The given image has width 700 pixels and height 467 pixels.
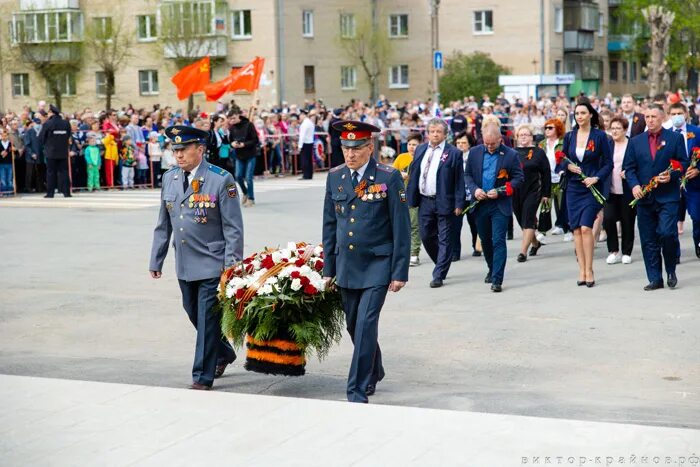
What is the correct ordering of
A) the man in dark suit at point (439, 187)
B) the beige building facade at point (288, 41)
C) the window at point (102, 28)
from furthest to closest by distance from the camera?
1. the window at point (102, 28)
2. the beige building facade at point (288, 41)
3. the man in dark suit at point (439, 187)

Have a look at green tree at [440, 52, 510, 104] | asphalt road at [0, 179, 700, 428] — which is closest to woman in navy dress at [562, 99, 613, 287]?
asphalt road at [0, 179, 700, 428]

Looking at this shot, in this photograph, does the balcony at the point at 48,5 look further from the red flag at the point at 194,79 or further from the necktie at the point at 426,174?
the necktie at the point at 426,174

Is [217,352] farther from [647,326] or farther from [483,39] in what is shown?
[483,39]

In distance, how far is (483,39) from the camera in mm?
69875

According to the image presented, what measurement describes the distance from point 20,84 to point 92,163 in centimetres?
4215

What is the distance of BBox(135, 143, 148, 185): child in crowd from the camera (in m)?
29.1

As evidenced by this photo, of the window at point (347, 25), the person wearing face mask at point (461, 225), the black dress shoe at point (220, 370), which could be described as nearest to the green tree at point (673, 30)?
the window at point (347, 25)

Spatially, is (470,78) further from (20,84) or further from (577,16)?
(20,84)

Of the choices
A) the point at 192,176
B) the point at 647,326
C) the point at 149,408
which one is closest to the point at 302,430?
the point at 149,408

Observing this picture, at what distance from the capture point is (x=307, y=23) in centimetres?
6469

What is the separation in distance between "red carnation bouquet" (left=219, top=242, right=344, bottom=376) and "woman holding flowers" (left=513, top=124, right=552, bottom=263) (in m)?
7.67

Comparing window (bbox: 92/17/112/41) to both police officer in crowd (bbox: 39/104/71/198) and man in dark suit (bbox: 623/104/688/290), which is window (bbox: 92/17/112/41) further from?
man in dark suit (bbox: 623/104/688/290)

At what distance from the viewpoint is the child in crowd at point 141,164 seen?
2908 centimetres

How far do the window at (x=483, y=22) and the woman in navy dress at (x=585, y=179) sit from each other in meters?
56.9
